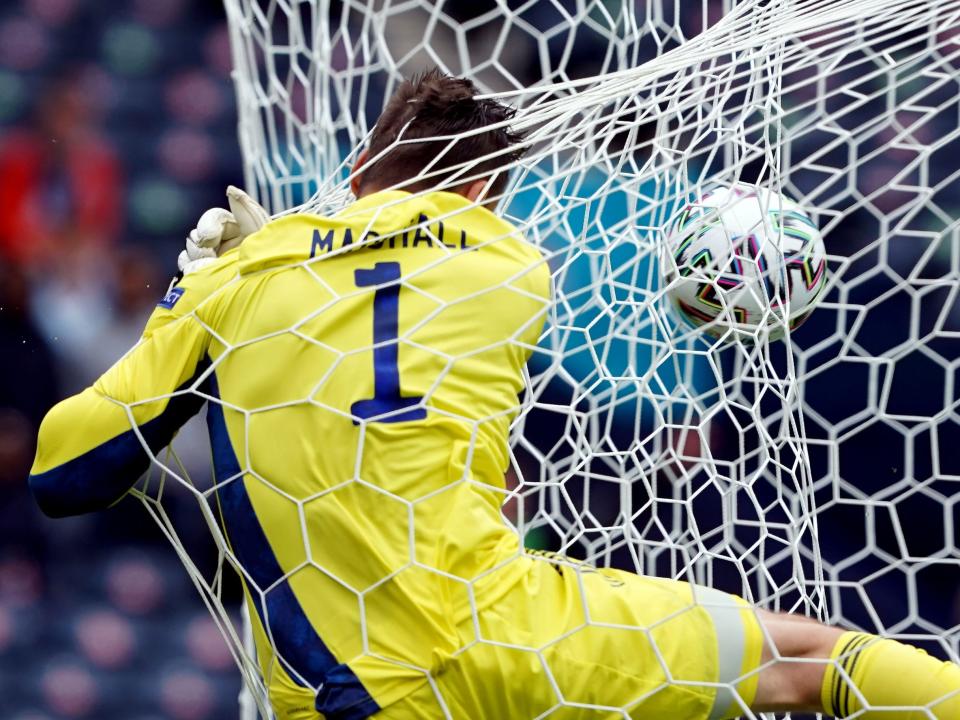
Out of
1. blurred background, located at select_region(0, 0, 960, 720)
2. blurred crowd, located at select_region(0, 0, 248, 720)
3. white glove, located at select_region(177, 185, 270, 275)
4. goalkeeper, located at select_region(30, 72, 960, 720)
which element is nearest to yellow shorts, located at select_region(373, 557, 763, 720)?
goalkeeper, located at select_region(30, 72, 960, 720)

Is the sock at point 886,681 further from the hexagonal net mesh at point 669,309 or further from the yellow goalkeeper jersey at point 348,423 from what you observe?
the hexagonal net mesh at point 669,309

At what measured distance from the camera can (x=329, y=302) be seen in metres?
1.40

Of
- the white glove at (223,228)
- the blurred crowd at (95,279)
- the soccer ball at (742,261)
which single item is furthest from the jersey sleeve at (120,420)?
the blurred crowd at (95,279)

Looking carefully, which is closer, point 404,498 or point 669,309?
point 404,498

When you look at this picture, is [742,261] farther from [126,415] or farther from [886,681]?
[126,415]

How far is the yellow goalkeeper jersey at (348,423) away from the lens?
1.35 meters

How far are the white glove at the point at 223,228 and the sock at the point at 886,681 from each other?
35.2 inches

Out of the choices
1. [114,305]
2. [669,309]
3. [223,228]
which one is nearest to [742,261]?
[669,309]

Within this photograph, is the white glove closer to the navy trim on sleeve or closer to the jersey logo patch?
the jersey logo patch

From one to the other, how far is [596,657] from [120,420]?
1.90 feet

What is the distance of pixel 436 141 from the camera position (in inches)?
61.1

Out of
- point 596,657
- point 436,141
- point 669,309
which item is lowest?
point 596,657

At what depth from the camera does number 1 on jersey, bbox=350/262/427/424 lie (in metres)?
1.37

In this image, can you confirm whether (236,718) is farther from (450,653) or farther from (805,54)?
(805,54)
